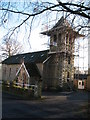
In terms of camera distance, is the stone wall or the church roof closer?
the church roof

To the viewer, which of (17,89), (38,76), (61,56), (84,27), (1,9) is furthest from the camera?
(38,76)

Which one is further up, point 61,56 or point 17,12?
point 17,12

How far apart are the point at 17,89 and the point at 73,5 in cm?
1686

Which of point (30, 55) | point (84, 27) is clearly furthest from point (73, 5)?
point (30, 55)

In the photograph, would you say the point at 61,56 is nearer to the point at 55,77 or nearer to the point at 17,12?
the point at 17,12

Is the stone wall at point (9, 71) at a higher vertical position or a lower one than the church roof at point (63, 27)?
lower

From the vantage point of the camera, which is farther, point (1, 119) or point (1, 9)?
point (1, 119)

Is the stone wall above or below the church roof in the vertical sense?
below

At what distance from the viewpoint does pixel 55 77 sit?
116ft

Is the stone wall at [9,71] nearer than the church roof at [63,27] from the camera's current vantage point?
No

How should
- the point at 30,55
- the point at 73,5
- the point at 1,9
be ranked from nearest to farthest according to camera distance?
the point at 1,9 → the point at 73,5 → the point at 30,55

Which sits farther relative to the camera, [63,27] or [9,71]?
[9,71]

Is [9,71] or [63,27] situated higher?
[63,27]

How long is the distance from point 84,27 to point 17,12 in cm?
300
